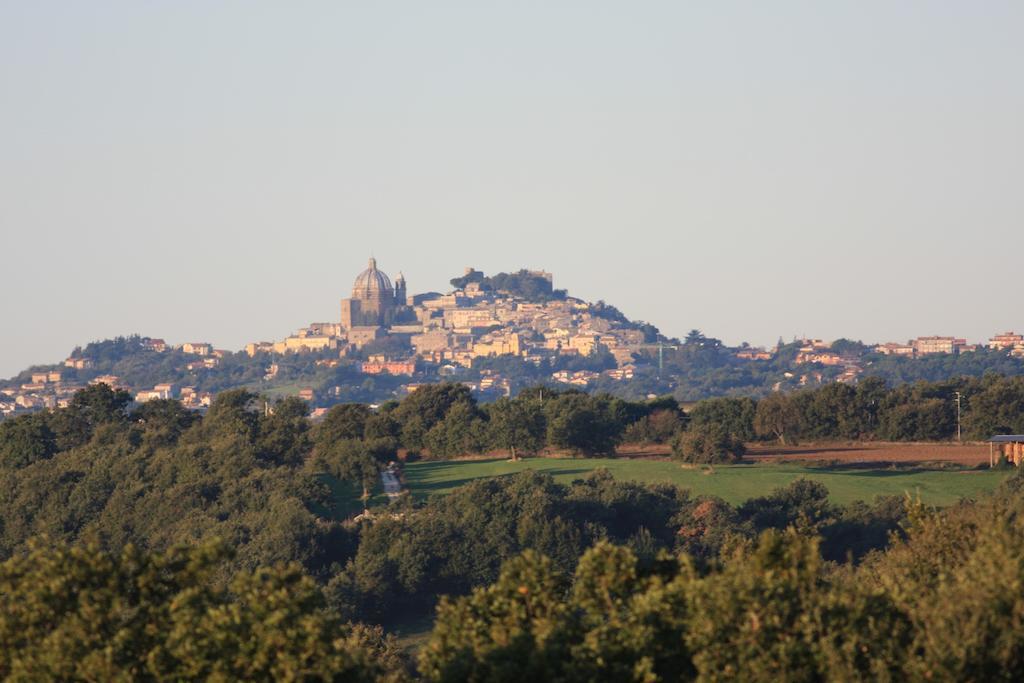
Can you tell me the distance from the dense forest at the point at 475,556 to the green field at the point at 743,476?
1.84 meters

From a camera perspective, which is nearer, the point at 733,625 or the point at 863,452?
the point at 733,625

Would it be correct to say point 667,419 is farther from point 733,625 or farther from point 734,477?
point 733,625

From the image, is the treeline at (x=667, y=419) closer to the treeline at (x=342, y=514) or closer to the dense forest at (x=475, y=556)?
the dense forest at (x=475, y=556)

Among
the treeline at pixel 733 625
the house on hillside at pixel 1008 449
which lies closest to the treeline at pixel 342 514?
the house on hillside at pixel 1008 449

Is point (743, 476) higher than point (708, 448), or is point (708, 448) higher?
point (708, 448)

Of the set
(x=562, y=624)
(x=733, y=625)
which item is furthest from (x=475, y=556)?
(x=733, y=625)

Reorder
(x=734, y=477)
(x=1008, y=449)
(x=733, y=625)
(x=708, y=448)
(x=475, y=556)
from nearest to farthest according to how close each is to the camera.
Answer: (x=733, y=625), (x=475, y=556), (x=734, y=477), (x=708, y=448), (x=1008, y=449)

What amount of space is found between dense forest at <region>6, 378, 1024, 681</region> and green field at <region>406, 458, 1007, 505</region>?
1.84 meters

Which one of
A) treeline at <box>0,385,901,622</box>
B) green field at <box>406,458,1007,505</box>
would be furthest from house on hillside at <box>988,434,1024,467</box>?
treeline at <box>0,385,901,622</box>

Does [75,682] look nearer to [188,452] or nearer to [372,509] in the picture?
[372,509]

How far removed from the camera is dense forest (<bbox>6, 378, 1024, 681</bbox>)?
1844cm

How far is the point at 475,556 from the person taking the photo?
150ft

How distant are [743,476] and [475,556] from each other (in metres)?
16.8

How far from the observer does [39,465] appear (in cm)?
6212
